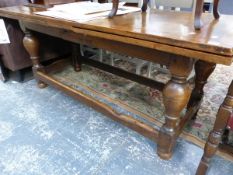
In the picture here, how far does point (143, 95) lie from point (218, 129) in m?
0.79

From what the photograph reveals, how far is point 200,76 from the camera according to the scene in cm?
104

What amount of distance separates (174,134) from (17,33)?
4.55 ft

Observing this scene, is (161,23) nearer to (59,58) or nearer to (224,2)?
(59,58)

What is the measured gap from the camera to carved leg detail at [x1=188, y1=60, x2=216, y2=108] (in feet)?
3.21

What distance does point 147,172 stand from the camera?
3.06 ft

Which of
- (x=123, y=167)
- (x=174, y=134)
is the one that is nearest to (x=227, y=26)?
(x=174, y=134)

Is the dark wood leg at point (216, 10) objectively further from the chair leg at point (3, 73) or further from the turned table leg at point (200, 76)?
the chair leg at point (3, 73)

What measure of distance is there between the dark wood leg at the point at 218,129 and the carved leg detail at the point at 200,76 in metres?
0.31

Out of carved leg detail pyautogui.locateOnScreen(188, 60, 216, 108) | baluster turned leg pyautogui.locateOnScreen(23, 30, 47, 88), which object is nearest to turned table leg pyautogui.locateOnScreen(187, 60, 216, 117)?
carved leg detail pyautogui.locateOnScreen(188, 60, 216, 108)

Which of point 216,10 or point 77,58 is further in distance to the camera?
point 77,58

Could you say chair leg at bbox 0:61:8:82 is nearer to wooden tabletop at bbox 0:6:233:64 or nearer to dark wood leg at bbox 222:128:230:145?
wooden tabletop at bbox 0:6:233:64

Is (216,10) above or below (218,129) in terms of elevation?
above

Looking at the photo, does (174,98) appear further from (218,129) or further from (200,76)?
(200,76)

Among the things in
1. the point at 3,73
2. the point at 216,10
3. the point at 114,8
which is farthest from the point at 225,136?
the point at 3,73
